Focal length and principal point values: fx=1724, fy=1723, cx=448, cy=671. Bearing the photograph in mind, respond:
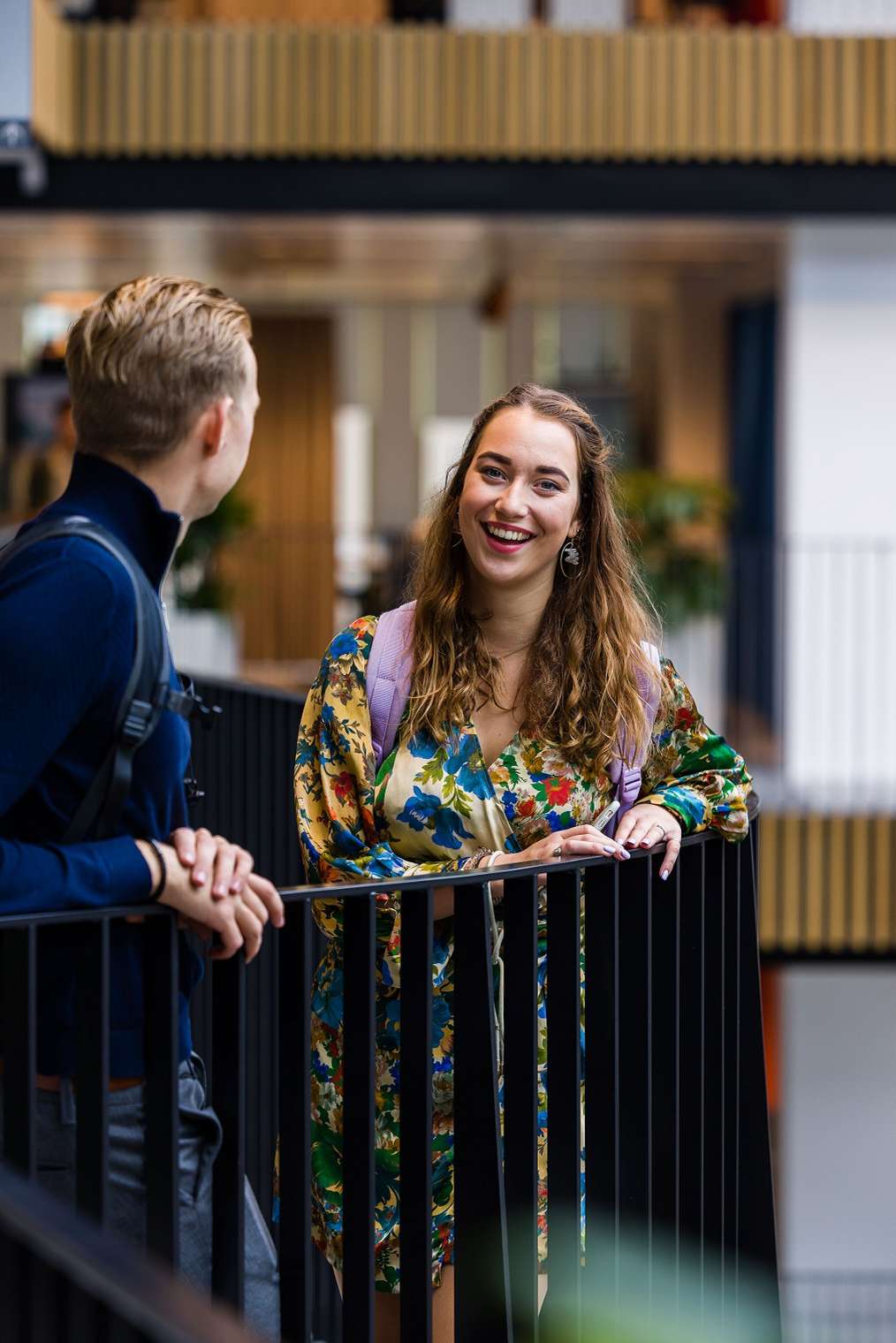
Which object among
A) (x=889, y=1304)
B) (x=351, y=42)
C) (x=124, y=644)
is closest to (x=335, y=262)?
(x=351, y=42)

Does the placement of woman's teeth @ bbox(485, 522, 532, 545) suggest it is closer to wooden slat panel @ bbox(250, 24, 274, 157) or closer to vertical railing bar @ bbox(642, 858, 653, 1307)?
vertical railing bar @ bbox(642, 858, 653, 1307)

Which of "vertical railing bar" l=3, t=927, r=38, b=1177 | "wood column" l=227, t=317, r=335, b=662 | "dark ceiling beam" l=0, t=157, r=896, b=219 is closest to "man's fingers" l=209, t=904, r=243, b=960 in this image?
"vertical railing bar" l=3, t=927, r=38, b=1177

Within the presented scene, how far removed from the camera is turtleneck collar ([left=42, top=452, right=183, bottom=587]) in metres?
2.32

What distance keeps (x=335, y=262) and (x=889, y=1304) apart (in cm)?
976

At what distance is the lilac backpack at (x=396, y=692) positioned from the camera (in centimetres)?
303

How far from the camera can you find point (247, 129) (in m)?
10.1

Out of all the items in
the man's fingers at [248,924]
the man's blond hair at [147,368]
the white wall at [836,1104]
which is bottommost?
the white wall at [836,1104]

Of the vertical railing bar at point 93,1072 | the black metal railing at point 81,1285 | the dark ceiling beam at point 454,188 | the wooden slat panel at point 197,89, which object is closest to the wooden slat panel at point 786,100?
the dark ceiling beam at point 454,188

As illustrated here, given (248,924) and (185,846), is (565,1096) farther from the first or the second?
(185,846)

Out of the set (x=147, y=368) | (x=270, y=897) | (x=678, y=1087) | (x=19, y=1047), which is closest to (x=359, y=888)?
(x=270, y=897)

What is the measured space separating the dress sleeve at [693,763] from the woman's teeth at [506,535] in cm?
42

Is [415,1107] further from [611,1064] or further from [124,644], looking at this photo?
[124,644]

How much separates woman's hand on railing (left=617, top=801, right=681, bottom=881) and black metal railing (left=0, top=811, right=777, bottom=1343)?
0.04 meters

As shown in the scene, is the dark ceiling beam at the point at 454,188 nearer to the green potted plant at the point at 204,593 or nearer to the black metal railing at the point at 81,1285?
the green potted plant at the point at 204,593
